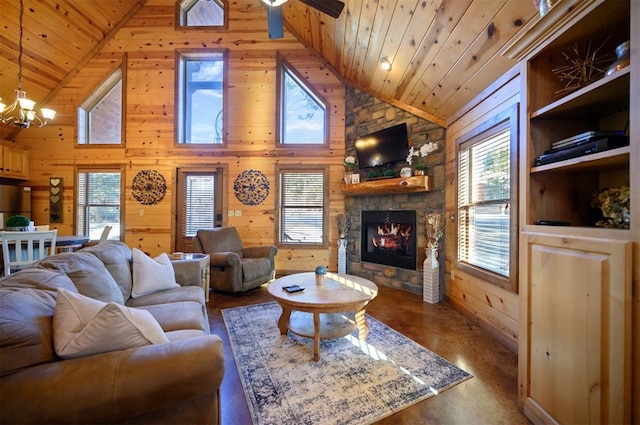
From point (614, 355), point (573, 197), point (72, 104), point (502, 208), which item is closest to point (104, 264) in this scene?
point (614, 355)

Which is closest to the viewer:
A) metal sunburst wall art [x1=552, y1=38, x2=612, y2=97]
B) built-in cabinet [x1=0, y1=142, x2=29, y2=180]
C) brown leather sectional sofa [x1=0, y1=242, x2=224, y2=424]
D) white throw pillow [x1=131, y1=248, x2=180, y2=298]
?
brown leather sectional sofa [x1=0, y1=242, x2=224, y2=424]

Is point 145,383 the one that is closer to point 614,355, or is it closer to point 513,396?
point 614,355

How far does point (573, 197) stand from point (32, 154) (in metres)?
7.92

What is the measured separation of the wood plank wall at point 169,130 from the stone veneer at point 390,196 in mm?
481

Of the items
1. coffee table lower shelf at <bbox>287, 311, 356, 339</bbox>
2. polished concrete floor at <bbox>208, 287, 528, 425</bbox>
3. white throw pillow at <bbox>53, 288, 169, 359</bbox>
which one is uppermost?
white throw pillow at <bbox>53, 288, 169, 359</bbox>

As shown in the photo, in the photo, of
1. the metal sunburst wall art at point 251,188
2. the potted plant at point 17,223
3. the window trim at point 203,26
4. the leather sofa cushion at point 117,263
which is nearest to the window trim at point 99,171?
the potted plant at point 17,223

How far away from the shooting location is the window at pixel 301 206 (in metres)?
5.07

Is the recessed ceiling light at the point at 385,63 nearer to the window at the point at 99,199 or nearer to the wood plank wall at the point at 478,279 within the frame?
the wood plank wall at the point at 478,279

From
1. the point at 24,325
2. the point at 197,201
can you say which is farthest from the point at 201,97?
the point at 24,325

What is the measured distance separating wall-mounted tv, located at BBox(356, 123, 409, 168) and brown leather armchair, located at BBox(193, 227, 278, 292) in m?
2.18

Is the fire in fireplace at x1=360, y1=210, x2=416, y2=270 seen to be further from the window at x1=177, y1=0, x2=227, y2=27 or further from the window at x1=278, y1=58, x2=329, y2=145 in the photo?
the window at x1=177, y1=0, x2=227, y2=27

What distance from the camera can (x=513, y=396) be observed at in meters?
1.70

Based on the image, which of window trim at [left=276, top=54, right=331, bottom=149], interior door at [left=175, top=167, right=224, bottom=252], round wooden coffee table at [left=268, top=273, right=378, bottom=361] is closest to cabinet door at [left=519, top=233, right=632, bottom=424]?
round wooden coffee table at [left=268, top=273, right=378, bottom=361]

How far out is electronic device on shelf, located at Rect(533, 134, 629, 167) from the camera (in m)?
1.19
